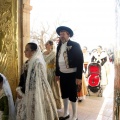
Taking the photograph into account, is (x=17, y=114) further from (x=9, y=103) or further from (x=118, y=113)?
(x=118, y=113)

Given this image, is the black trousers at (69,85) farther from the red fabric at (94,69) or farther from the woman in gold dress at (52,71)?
the red fabric at (94,69)

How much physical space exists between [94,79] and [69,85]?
7.31 feet

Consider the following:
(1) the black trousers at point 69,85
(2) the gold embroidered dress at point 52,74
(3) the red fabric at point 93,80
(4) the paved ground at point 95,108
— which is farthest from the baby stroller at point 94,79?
(1) the black trousers at point 69,85

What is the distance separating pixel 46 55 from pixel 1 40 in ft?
3.29

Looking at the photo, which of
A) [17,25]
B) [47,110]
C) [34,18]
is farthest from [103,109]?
[34,18]

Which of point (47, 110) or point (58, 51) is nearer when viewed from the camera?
point (47, 110)

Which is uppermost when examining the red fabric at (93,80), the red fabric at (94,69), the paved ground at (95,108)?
the red fabric at (94,69)

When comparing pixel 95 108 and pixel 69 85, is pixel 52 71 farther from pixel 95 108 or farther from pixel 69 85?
pixel 95 108

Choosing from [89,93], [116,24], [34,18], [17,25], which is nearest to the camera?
[116,24]

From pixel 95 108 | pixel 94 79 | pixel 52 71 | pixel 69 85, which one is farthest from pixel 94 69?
pixel 69 85

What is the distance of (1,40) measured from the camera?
2859 millimetres

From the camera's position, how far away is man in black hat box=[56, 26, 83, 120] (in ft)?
9.74

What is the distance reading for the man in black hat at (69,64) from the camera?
2969mm

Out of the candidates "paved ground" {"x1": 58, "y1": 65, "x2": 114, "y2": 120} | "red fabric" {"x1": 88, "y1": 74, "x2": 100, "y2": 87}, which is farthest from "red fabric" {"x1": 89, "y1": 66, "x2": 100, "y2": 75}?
"paved ground" {"x1": 58, "y1": 65, "x2": 114, "y2": 120}
